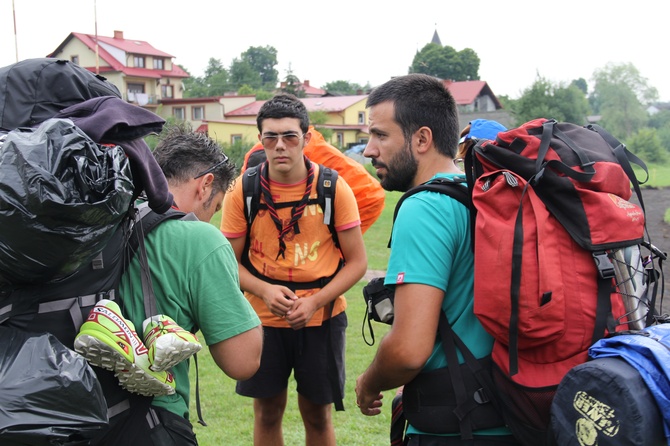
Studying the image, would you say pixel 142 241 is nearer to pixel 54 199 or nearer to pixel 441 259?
pixel 54 199

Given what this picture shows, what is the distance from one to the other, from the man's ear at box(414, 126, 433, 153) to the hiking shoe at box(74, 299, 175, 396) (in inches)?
57.6

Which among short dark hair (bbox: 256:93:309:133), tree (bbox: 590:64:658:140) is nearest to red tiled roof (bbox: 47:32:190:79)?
tree (bbox: 590:64:658:140)

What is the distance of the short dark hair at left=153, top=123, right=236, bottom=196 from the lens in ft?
9.07

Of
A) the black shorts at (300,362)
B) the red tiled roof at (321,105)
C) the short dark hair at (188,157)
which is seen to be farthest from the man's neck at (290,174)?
the red tiled roof at (321,105)

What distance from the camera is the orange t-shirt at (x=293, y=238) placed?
443 cm

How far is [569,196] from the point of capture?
215 centimetres

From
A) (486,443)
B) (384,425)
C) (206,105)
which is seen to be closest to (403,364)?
(486,443)

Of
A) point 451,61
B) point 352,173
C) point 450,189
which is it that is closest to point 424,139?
point 450,189

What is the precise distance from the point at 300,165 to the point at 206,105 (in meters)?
57.8

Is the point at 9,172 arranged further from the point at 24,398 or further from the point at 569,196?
the point at 569,196

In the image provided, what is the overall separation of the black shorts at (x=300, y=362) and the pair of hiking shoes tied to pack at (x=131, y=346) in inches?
95.1

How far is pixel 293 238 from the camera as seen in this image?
4438 millimetres

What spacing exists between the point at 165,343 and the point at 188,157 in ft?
3.61

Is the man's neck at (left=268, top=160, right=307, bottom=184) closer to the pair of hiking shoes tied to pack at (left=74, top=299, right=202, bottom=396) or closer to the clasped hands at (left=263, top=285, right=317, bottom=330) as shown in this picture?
the clasped hands at (left=263, top=285, right=317, bottom=330)
